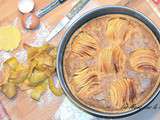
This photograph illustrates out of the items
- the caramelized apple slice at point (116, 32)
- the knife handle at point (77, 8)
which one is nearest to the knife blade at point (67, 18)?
the knife handle at point (77, 8)

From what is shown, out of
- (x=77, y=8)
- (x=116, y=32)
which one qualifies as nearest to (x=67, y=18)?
(x=77, y=8)

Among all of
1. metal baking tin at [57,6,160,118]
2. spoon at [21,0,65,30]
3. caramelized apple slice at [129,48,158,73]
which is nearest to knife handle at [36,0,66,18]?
spoon at [21,0,65,30]

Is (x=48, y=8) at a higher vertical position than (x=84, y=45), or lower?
higher

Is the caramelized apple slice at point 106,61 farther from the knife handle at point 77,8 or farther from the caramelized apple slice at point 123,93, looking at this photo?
the knife handle at point 77,8

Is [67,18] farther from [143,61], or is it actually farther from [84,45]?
[143,61]

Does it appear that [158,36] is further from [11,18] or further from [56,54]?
[11,18]
